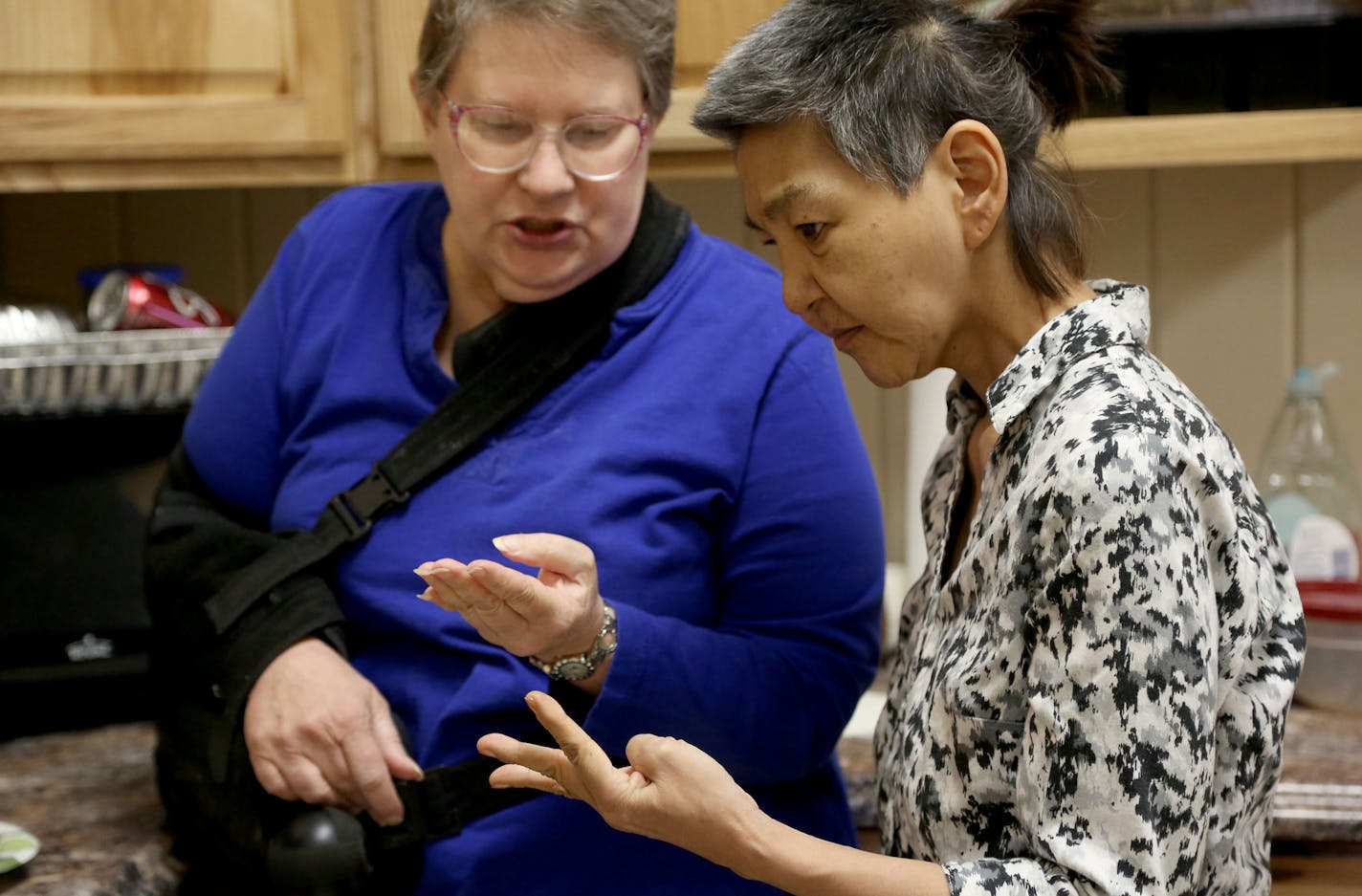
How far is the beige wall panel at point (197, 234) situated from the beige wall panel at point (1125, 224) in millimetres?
1128

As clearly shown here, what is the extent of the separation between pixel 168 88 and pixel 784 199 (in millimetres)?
940

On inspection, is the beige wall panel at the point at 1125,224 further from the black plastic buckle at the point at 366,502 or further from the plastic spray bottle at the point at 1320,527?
the black plastic buckle at the point at 366,502

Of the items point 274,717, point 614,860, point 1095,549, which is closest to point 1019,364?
point 1095,549

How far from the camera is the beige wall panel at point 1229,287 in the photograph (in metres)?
1.79

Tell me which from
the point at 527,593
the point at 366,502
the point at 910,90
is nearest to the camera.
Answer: the point at 910,90

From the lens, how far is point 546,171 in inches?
45.1

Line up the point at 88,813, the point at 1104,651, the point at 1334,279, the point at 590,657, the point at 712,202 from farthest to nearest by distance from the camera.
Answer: the point at 712,202, the point at 1334,279, the point at 88,813, the point at 590,657, the point at 1104,651

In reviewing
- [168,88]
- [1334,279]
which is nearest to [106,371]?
[168,88]

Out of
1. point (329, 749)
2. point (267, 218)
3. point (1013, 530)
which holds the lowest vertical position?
point (329, 749)

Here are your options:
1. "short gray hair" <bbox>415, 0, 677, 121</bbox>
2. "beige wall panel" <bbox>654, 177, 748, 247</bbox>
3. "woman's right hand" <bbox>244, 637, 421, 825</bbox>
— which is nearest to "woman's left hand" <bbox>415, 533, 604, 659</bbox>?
"woman's right hand" <bbox>244, 637, 421, 825</bbox>

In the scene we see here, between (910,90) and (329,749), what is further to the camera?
(329,749)

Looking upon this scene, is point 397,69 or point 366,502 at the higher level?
point 397,69

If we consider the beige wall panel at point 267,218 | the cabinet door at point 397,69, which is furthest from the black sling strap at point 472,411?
the beige wall panel at point 267,218

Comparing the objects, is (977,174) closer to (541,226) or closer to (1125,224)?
(541,226)
